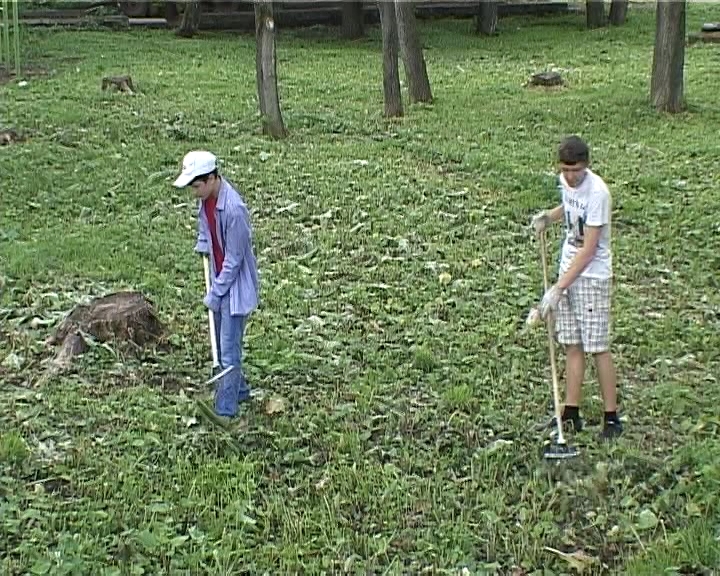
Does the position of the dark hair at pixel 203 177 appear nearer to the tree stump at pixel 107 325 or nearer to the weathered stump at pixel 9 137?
the tree stump at pixel 107 325

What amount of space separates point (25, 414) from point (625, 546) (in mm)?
2828

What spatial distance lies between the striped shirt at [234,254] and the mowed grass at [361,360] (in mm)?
593

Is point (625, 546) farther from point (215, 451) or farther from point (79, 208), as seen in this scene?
point (79, 208)

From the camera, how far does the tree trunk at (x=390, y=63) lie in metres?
13.4

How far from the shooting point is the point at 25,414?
210 inches

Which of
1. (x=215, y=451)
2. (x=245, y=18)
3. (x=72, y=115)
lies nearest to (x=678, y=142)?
(x=72, y=115)

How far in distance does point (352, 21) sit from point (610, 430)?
19221mm

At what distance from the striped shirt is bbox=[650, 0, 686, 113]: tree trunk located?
357 inches

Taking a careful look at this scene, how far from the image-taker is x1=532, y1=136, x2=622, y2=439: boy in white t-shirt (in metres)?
4.85

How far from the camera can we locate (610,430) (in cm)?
513

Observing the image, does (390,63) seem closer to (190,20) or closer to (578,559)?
(578,559)

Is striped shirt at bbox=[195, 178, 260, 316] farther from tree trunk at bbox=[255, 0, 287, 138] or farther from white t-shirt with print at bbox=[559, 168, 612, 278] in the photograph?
tree trunk at bbox=[255, 0, 287, 138]

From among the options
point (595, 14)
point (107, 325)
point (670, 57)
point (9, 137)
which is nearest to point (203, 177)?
point (107, 325)

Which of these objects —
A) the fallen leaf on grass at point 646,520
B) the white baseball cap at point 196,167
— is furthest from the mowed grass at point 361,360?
the white baseball cap at point 196,167
